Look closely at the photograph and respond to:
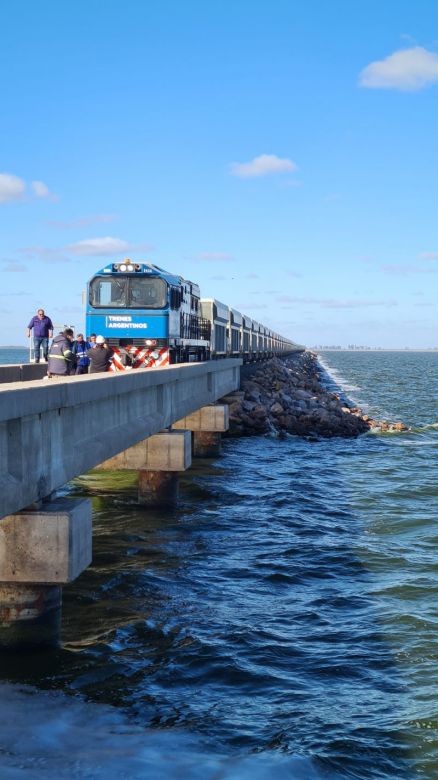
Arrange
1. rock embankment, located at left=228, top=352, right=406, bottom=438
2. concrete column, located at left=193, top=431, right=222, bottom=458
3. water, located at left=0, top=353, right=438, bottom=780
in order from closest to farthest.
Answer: water, located at left=0, top=353, right=438, bottom=780, concrete column, located at left=193, top=431, right=222, bottom=458, rock embankment, located at left=228, top=352, right=406, bottom=438

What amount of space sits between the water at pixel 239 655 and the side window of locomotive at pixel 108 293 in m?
6.81

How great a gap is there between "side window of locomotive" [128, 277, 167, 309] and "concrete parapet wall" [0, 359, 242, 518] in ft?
20.7

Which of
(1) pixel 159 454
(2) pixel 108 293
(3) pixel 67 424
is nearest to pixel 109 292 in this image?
(2) pixel 108 293

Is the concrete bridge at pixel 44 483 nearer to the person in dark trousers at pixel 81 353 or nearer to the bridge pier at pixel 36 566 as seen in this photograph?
the bridge pier at pixel 36 566

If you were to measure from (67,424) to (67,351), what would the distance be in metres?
6.11

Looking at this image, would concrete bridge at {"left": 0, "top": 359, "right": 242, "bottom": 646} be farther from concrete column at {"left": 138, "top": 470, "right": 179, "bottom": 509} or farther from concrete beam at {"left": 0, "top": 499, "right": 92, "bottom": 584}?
concrete column at {"left": 138, "top": 470, "right": 179, "bottom": 509}

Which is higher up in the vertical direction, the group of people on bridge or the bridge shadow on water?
the group of people on bridge

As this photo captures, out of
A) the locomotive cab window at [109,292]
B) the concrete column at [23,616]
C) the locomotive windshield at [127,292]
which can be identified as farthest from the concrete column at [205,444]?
the concrete column at [23,616]

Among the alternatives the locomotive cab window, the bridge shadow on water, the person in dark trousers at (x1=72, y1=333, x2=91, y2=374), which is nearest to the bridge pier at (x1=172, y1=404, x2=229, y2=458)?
the person in dark trousers at (x1=72, y1=333, x2=91, y2=374)

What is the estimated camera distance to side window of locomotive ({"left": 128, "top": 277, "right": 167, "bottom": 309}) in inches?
866

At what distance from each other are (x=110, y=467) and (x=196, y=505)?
9.20 ft

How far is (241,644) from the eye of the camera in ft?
31.1

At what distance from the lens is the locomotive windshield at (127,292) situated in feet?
72.2

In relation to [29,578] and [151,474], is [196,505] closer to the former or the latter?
[151,474]
